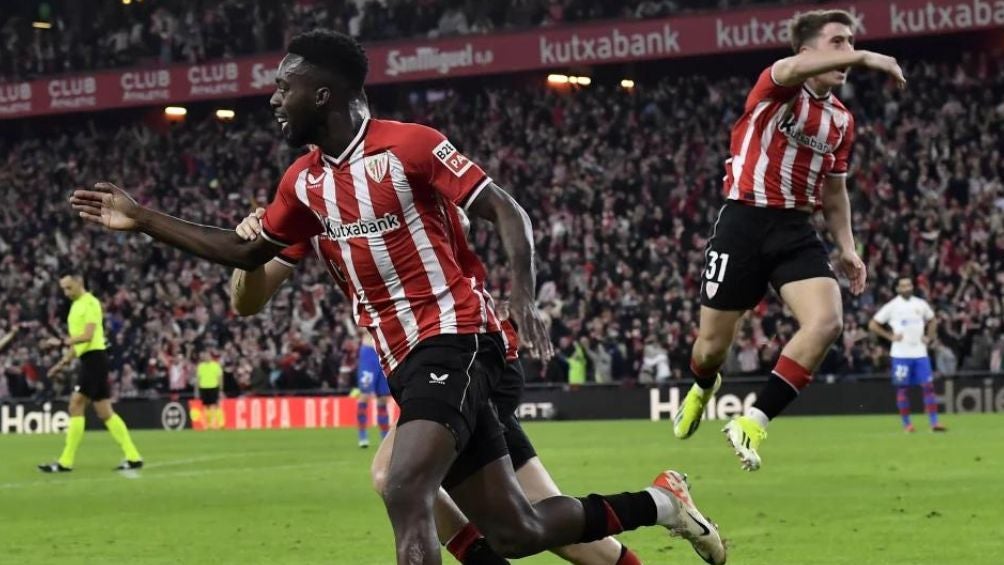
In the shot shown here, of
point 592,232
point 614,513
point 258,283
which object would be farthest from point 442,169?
point 592,232

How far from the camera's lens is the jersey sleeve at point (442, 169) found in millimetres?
6141

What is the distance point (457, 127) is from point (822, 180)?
104 ft

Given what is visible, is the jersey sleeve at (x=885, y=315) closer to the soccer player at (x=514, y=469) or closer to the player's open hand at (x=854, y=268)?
the player's open hand at (x=854, y=268)

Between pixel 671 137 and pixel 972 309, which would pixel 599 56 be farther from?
pixel 972 309

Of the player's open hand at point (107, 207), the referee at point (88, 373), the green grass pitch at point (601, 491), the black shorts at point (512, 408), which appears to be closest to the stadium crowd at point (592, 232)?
the green grass pitch at point (601, 491)

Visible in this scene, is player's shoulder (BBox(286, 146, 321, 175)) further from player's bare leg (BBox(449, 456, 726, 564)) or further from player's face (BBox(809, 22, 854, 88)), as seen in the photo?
player's face (BBox(809, 22, 854, 88))

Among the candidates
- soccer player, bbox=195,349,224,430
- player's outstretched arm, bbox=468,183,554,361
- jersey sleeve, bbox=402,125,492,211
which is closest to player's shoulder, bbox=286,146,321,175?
jersey sleeve, bbox=402,125,492,211

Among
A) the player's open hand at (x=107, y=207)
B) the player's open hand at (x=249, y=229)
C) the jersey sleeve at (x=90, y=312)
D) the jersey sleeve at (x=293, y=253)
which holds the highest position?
the player's open hand at (x=107, y=207)

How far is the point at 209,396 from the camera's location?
107 feet

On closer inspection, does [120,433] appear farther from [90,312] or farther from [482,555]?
[482,555]

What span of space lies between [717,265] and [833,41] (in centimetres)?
153

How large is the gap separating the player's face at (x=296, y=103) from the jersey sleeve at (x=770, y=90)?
12.8 feet

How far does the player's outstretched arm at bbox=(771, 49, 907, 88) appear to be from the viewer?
317 inches

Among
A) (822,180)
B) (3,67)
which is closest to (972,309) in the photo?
(822,180)
